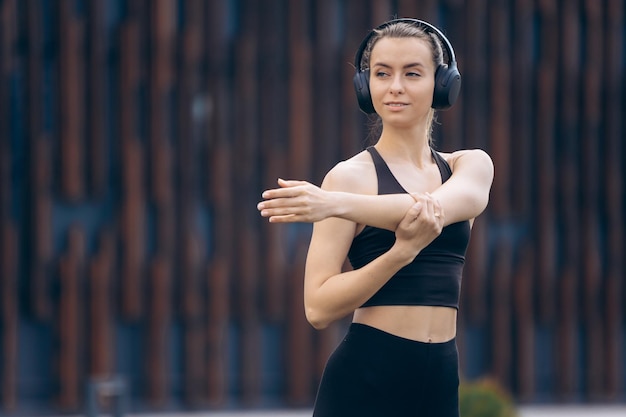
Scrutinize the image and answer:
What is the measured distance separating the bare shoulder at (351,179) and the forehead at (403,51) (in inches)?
10.6

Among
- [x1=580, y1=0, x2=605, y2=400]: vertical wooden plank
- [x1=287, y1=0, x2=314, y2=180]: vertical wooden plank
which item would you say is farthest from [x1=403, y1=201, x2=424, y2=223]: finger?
[x1=580, y1=0, x2=605, y2=400]: vertical wooden plank

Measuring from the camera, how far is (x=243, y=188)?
11.0m

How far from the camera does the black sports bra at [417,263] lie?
10.1ft

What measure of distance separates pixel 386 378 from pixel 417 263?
30 cm

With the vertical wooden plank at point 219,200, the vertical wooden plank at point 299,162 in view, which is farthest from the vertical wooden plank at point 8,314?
the vertical wooden plank at point 299,162

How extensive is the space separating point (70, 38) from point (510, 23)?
162 inches

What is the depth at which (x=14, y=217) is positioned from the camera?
34.7 ft

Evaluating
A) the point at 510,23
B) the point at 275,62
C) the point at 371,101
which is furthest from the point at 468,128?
the point at 371,101

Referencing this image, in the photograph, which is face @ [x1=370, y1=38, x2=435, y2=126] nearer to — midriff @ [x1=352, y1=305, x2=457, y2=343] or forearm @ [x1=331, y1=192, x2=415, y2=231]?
forearm @ [x1=331, y1=192, x2=415, y2=231]

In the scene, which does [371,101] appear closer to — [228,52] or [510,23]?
[228,52]

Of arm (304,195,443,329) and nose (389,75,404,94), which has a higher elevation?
nose (389,75,404,94)

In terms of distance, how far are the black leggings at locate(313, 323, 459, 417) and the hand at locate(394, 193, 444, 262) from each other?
263 millimetres

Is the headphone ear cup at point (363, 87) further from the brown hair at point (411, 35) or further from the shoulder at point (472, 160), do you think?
the shoulder at point (472, 160)

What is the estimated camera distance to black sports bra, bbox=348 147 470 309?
3.08 meters
